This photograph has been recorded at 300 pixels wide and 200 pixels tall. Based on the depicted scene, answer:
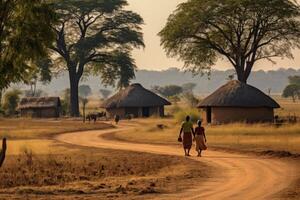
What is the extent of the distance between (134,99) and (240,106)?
85.5ft

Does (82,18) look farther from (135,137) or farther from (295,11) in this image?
(135,137)

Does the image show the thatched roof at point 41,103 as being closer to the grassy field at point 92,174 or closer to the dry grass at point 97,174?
the grassy field at point 92,174

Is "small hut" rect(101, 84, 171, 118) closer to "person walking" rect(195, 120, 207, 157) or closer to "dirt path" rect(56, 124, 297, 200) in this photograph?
"dirt path" rect(56, 124, 297, 200)

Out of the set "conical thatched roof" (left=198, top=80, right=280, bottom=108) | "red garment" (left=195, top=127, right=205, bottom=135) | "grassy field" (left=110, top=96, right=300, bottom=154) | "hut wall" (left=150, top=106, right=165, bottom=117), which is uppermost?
"conical thatched roof" (left=198, top=80, right=280, bottom=108)

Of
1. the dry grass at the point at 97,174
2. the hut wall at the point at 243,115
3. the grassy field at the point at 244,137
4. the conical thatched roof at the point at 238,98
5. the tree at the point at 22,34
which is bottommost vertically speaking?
the dry grass at the point at 97,174

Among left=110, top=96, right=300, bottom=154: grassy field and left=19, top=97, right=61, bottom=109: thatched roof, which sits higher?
left=19, top=97, right=61, bottom=109: thatched roof

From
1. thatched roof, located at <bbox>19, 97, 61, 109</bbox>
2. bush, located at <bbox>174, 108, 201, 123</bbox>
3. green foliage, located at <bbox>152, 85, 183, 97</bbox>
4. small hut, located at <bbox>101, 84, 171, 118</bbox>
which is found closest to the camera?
bush, located at <bbox>174, 108, 201, 123</bbox>

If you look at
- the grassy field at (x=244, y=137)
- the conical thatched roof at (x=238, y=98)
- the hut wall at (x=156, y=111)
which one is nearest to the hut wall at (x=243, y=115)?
the conical thatched roof at (x=238, y=98)

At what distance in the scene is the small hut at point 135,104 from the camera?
70188 millimetres

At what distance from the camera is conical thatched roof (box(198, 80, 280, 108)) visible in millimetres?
46125

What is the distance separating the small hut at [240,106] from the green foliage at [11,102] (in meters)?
41.4

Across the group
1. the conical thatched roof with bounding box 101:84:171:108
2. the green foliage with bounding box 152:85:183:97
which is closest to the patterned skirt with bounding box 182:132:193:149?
the conical thatched roof with bounding box 101:84:171:108

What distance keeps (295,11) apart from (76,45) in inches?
1172

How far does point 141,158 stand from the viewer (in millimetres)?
24969
